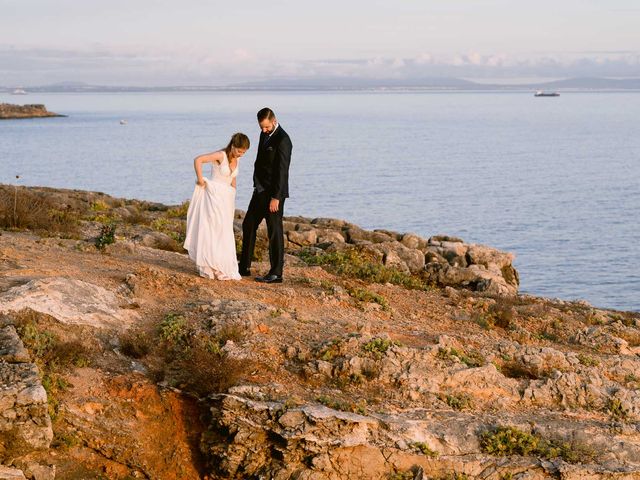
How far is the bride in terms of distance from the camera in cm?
1487

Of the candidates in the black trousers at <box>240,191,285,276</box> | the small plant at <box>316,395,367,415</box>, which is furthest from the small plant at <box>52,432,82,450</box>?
the black trousers at <box>240,191,285,276</box>

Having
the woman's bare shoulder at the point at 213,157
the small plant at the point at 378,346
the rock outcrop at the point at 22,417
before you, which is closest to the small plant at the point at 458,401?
the small plant at the point at 378,346

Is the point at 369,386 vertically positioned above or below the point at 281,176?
below

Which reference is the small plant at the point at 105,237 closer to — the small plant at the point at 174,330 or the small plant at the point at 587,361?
the small plant at the point at 174,330

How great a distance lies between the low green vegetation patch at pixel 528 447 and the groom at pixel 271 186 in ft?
18.7

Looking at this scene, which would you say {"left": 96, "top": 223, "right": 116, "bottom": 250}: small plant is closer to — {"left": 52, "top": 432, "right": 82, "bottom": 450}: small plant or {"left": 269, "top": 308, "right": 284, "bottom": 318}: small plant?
{"left": 269, "top": 308, "right": 284, "bottom": 318}: small plant

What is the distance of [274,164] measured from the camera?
574 inches

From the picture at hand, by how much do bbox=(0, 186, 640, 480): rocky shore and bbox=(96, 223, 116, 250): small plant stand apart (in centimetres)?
169

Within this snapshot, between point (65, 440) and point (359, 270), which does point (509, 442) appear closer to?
point (65, 440)

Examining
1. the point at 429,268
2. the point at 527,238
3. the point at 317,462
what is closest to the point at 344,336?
the point at 317,462

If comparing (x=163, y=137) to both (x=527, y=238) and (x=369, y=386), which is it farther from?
(x=369, y=386)

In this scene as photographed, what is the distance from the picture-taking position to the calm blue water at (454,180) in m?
39.5

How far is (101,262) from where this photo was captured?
15422 millimetres

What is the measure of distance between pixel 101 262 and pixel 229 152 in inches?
119
